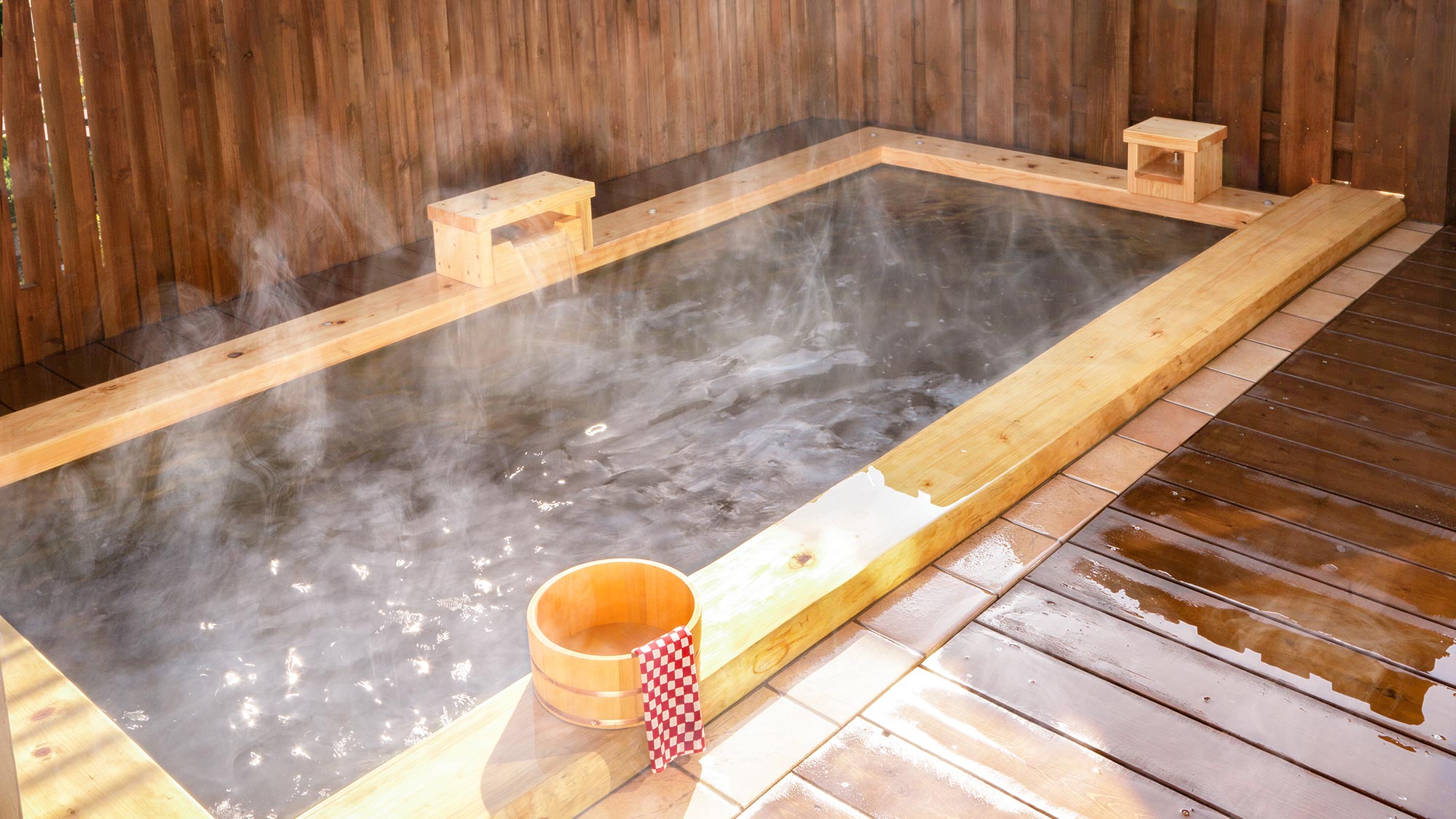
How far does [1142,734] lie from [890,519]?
0.79 meters

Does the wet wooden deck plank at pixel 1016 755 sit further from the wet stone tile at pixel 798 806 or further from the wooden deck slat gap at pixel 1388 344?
the wooden deck slat gap at pixel 1388 344

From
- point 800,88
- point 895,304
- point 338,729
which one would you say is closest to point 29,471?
point 338,729

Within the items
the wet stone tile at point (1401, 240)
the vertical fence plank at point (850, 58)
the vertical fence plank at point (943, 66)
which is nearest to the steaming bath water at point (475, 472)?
the wet stone tile at point (1401, 240)

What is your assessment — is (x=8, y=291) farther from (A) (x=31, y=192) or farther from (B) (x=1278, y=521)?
(B) (x=1278, y=521)

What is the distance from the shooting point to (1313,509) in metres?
3.05

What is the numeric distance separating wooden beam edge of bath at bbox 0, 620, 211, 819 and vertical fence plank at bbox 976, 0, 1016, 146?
15.9 ft

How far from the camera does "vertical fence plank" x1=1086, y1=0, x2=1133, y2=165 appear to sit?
5.48 metres

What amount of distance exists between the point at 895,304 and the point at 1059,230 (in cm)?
101

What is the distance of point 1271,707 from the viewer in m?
2.39

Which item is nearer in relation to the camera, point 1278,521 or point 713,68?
point 1278,521

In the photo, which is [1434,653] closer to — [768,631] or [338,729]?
[768,631]

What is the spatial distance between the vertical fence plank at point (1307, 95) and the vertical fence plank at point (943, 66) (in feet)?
5.13

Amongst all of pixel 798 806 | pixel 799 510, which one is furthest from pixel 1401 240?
pixel 798 806

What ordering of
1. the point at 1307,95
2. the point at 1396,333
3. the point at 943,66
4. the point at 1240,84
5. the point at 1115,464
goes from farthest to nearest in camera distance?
the point at 943,66 → the point at 1240,84 → the point at 1307,95 → the point at 1396,333 → the point at 1115,464
